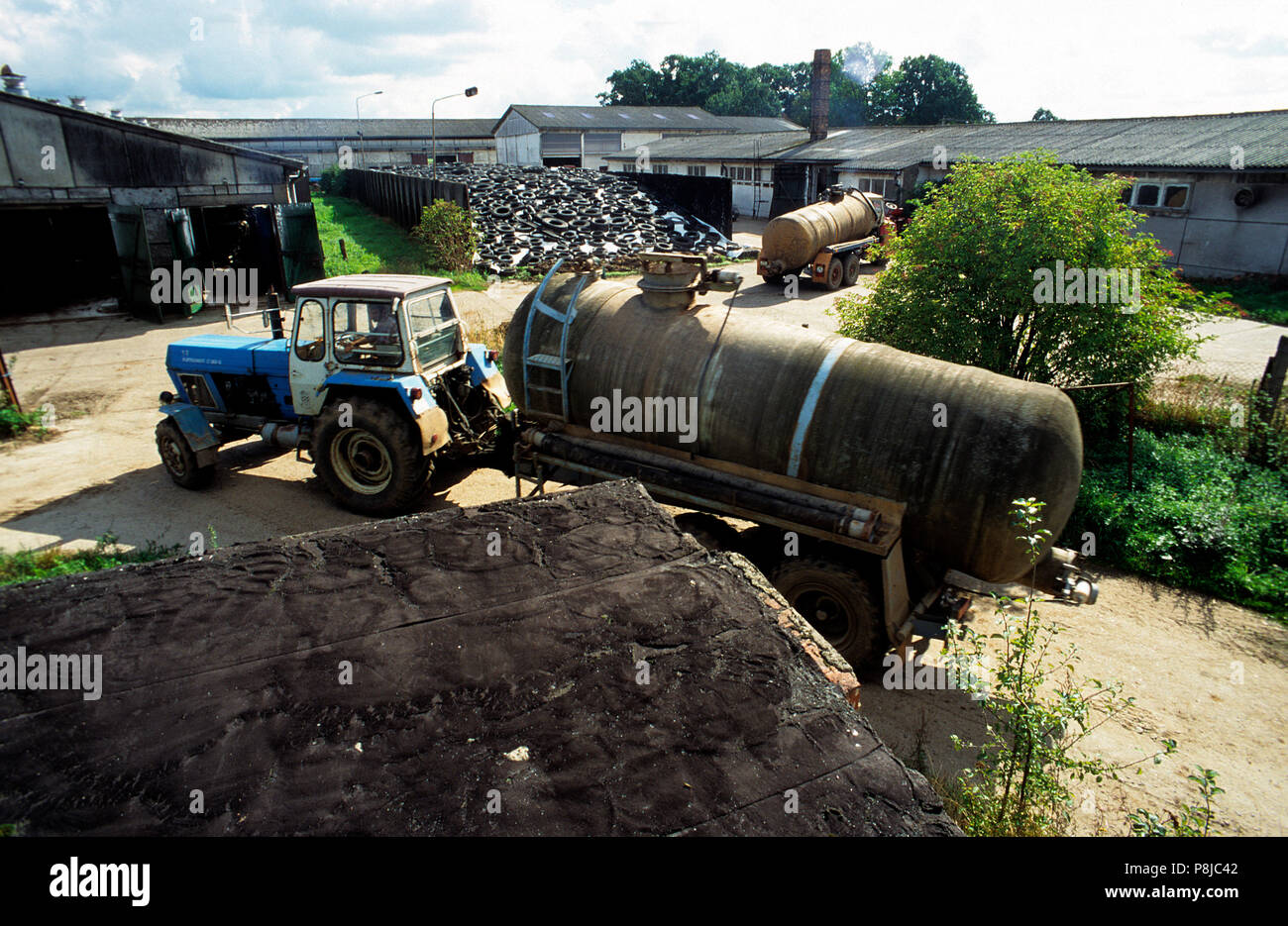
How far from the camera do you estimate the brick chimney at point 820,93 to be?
33.8 meters

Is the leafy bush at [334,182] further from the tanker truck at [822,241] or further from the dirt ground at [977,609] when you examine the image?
the dirt ground at [977,609]

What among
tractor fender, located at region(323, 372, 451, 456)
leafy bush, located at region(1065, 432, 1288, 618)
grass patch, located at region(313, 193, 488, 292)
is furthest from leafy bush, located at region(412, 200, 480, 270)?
leafy bush, located at region(1065, 432, 1288, 618)

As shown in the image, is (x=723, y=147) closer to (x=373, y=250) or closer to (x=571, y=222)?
(x=571, y=222)

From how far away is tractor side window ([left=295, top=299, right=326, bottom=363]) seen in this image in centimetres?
862

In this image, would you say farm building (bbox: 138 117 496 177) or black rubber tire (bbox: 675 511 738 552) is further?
farm building (bbox: 138 117 496 177)

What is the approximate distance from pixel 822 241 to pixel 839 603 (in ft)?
56.8

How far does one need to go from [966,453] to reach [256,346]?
346 inches

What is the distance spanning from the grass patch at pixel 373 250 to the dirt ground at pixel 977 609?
7.12 metres

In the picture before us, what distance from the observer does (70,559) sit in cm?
744

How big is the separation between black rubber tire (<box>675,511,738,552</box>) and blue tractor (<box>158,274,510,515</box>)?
3221 mm

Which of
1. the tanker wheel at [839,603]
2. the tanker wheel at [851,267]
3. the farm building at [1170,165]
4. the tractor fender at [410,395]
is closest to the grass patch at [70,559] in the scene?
the tractor fender at [410,395]

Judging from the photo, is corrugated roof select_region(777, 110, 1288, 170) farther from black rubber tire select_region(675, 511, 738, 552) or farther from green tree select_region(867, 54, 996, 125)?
green tree select_region(867, 54, 996, 125)

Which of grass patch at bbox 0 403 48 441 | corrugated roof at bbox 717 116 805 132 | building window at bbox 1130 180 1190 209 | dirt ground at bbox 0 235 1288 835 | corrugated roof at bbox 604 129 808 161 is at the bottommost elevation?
dirt ground at bbox 0 235 1288 835

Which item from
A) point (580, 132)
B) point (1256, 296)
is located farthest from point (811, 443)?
point (580, 132)
